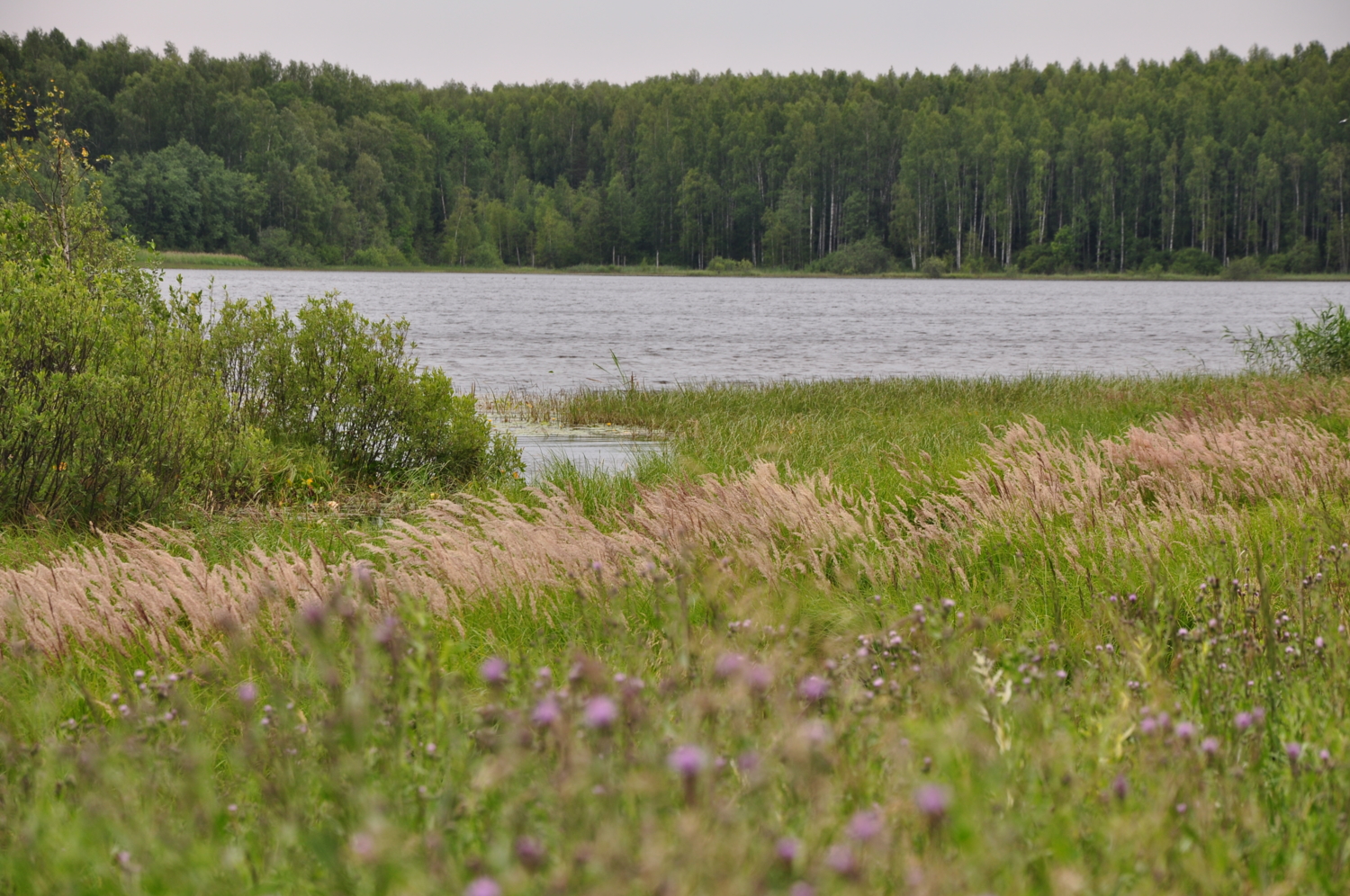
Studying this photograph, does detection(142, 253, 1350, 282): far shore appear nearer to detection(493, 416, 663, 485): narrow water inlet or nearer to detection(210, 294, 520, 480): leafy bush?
detection(493, 416, 663, 485): narrow water inlet

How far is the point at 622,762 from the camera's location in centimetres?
172

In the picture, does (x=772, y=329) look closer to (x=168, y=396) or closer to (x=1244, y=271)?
(x=168, y=396)

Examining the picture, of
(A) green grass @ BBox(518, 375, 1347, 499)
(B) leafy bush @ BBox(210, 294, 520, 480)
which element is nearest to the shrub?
(A) green grass @ BBox(518, 375, 1347, 499)

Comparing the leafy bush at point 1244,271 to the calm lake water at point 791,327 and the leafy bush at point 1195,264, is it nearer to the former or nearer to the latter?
the leafy bush at point 1195,264

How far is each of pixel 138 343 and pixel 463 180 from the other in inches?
5274

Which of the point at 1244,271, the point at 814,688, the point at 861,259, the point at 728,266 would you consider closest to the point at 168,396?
the point at 814,688

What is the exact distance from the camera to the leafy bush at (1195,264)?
100 metres

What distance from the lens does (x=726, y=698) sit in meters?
1.96

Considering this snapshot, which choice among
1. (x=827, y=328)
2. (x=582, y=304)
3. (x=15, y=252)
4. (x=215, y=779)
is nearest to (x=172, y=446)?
(x=15, y=252)

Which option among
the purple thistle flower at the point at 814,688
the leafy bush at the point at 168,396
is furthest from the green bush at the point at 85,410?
the purple thistle flower at the point at 814,688

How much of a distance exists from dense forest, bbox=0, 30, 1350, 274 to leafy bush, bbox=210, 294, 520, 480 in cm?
9238

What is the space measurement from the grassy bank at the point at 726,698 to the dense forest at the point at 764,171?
321 feet

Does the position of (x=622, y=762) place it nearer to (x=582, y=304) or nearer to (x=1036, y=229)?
(x=582, y=304)

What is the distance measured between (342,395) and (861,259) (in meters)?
104
